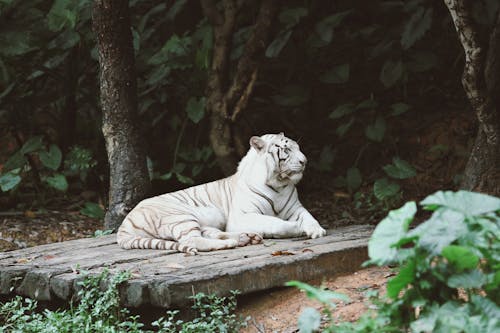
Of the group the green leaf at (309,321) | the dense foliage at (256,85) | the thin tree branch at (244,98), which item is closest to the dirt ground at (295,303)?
the green leaf at (309,321)

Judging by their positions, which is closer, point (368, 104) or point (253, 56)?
point (253, 56)

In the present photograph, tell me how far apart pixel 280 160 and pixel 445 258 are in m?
2.65

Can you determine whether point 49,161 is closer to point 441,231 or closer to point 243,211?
point 243,211

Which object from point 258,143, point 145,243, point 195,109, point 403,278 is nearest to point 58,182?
point 195,109

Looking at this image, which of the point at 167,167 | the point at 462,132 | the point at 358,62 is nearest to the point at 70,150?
the point at 167,167

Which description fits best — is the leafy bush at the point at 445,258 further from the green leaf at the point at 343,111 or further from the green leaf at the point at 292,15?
the green leaf at the point at 292,15

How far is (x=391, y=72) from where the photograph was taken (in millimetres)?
7578

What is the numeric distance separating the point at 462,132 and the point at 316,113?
5.30 ft

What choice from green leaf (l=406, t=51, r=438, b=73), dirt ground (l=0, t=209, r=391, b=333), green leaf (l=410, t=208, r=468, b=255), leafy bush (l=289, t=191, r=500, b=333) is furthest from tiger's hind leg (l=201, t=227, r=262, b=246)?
green leaf (l=406, t=51, r=438, b=73)

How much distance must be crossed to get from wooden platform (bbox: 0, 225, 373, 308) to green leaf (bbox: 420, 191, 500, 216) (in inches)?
67.5

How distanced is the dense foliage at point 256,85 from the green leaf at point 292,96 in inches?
0.4

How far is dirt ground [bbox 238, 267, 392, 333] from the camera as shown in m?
4.03

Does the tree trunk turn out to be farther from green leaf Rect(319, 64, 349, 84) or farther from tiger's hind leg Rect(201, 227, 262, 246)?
green leaf Rect(319, 64, 349, 84)

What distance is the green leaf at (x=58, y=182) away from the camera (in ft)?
23.6
